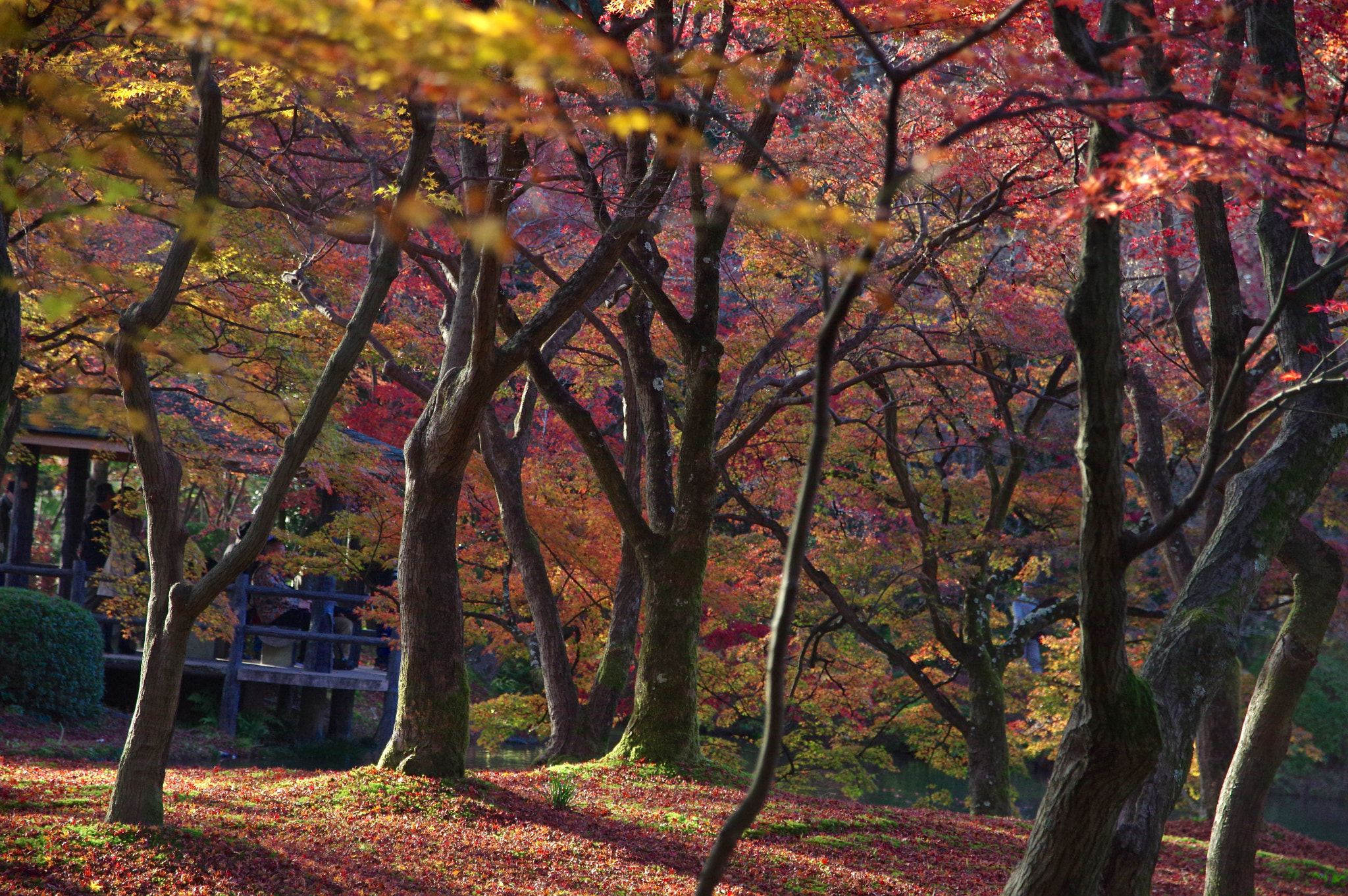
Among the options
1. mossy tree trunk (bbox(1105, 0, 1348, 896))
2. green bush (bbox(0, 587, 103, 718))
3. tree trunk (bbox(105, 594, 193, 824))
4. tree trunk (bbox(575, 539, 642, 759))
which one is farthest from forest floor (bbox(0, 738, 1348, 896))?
green bush (bbox(0, 587, 103, 718))

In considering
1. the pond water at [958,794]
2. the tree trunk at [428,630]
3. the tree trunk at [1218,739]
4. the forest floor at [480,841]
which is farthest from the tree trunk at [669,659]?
the pond water at [958,794]

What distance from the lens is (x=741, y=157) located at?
8.55 metres

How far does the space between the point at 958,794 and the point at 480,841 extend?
16.8 meters

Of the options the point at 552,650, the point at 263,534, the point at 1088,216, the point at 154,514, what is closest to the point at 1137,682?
the point at 1088,216

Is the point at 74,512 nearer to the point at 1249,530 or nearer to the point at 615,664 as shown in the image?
the point at 615,664

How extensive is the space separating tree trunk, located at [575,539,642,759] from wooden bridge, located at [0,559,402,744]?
5061 millimetres

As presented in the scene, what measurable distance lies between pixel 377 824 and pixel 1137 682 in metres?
4.30

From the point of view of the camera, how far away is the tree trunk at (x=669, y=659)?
8734 mm

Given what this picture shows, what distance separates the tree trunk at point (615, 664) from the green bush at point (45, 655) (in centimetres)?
642

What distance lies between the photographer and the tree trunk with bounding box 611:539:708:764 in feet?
28.7

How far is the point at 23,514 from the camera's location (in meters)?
13.8

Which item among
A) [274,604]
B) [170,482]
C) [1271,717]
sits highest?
[170,482]

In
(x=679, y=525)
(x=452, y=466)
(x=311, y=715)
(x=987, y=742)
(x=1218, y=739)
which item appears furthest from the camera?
(x=311, y=715)

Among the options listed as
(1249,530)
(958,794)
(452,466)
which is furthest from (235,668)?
(958,794)
